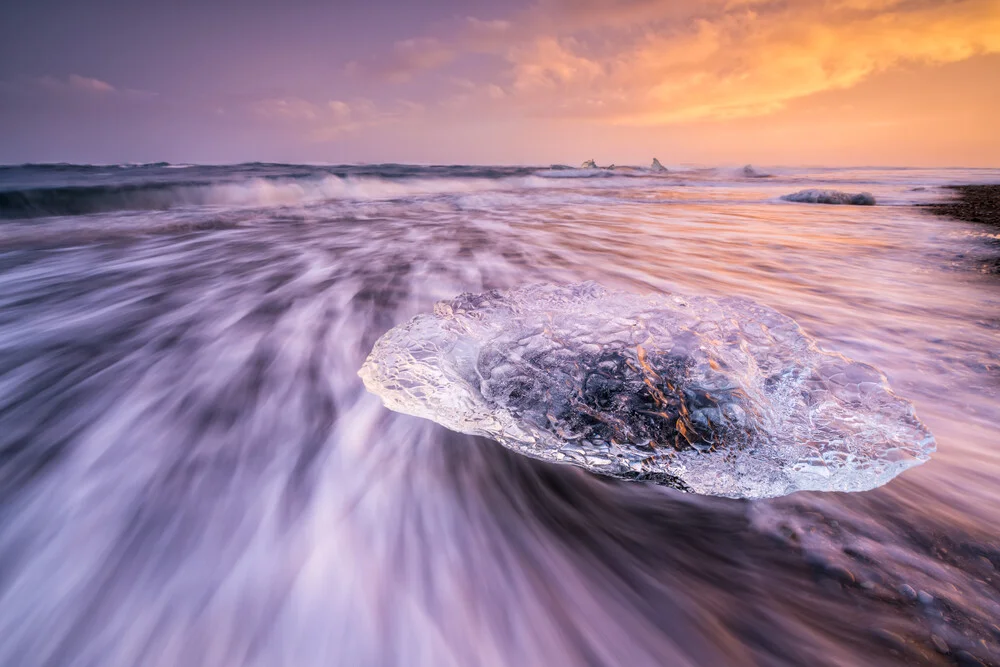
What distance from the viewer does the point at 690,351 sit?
1.60 metres

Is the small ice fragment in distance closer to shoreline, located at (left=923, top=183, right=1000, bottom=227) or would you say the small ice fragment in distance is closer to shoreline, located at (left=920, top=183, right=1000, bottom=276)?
shoreline, located at (left=920, top=183, right=1000, bottom=276)

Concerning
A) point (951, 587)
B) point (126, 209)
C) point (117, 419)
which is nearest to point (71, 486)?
point (117, 419)

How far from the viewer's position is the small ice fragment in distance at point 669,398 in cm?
131

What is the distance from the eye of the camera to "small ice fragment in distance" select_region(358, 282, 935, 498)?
51.6 inches

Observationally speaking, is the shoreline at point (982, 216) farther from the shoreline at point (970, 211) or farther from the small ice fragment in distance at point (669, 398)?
the small ice fragment in distance at point (669, 398)

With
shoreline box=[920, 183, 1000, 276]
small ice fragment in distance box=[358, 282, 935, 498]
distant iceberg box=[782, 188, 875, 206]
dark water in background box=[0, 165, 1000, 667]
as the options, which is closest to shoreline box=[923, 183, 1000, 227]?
shoreline box=[920, 183, 1000, 276]

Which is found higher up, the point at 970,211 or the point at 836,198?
the point at 836,198

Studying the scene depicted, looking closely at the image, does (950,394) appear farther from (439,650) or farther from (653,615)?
(439,650)

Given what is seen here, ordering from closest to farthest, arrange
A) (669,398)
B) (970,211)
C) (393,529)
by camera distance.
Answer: (393,529), (669,398), (970,211)

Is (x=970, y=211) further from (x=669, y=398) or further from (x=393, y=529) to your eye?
(x=393, y=529)

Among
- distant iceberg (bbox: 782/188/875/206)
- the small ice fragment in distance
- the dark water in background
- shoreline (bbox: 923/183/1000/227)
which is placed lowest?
the dark water in background

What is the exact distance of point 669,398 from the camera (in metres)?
1.43

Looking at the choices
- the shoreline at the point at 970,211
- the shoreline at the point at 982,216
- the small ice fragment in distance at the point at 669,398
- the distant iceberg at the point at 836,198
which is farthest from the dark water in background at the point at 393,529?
the distant iceberg at the point at 836,198

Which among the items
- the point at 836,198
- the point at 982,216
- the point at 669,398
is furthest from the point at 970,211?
the point at 669,398
